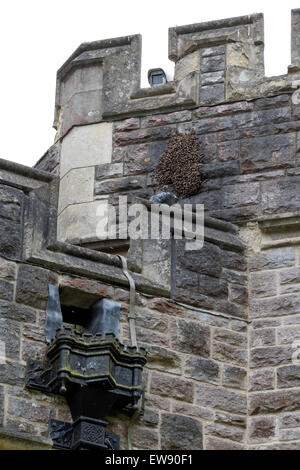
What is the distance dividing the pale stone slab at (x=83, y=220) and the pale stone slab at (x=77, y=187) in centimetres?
6

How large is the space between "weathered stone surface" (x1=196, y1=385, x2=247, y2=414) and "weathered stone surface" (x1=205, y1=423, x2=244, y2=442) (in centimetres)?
14

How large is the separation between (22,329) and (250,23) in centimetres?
397

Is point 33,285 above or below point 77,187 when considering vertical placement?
below

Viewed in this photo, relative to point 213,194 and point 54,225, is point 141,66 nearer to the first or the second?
point 213,194

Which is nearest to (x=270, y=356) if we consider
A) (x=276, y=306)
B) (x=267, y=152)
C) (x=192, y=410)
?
(x=276, y=306)

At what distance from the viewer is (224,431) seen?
13172 millimetres

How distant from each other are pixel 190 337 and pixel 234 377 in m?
0.45

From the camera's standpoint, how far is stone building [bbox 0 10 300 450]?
12.9 m

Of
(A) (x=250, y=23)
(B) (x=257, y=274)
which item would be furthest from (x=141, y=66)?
(B) (x=257, y=274)

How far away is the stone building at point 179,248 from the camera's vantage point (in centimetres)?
1286

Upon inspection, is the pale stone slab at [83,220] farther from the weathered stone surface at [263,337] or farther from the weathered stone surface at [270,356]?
the weathered stone surface at [270,356]

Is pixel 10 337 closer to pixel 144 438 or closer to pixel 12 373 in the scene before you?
pixel 12 373

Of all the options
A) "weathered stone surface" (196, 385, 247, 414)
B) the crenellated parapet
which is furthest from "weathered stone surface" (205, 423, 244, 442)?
the crenellated parapet

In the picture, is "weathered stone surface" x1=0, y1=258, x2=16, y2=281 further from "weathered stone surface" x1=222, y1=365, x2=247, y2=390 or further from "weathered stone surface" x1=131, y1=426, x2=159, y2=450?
"weathered stone surface" x1=222, y1=365, x2=247, y2=390
